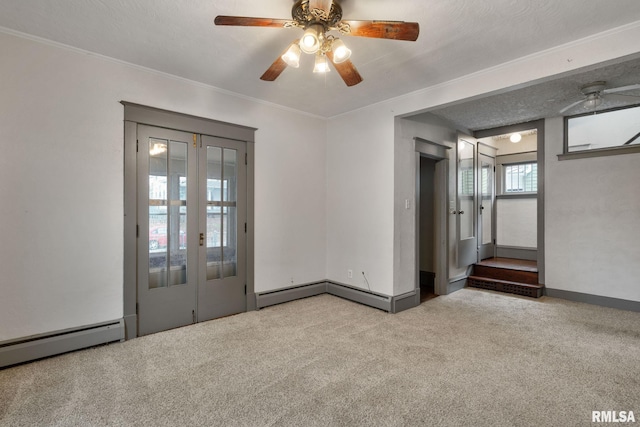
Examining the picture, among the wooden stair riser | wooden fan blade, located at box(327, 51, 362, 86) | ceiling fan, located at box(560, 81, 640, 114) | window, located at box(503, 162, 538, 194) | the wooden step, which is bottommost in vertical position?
the wooden step

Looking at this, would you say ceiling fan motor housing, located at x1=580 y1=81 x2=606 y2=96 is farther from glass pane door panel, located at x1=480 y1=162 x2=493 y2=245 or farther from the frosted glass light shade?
the frosted glass light shade

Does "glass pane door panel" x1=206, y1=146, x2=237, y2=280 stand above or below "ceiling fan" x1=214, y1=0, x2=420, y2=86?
below

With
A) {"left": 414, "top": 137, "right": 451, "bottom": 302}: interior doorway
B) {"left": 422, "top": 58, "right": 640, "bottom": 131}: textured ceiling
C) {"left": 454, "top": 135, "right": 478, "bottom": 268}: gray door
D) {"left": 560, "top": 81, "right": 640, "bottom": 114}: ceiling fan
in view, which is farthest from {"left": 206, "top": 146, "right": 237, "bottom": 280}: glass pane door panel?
{"left": 560, "top": 81, "right": 640, "bottom": 114}: ceiling fan

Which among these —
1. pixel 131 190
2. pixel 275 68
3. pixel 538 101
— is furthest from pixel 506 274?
pixel 131 190

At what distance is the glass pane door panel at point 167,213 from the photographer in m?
3.21

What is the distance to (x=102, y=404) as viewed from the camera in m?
2.01

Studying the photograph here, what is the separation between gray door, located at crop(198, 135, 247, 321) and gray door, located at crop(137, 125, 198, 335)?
0.11m

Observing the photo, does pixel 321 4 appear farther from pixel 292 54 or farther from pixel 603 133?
pixel 603 133

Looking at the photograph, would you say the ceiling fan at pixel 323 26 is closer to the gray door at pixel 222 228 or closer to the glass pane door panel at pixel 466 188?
the gray door at pixel 222 228

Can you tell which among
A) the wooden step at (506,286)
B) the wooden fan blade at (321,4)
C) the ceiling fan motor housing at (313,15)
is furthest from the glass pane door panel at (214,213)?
the wooden step at (506,286)

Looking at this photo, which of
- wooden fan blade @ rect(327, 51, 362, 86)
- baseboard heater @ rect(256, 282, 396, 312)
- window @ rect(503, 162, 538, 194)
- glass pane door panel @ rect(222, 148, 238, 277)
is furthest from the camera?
window @ rect(503, 162, 538, 194)

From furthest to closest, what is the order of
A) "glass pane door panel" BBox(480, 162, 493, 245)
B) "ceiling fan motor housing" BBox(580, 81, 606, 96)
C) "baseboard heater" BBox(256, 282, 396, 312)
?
"glass pane door panel" BBox(480, 162, 493, 245), "baseboard heater" BBox(256, 282, 396, 312), "ceiling fan motor housing" BBox(580, 81, 606, 96)

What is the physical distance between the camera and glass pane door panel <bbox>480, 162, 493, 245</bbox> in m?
5.88

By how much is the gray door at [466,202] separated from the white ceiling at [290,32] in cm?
221
